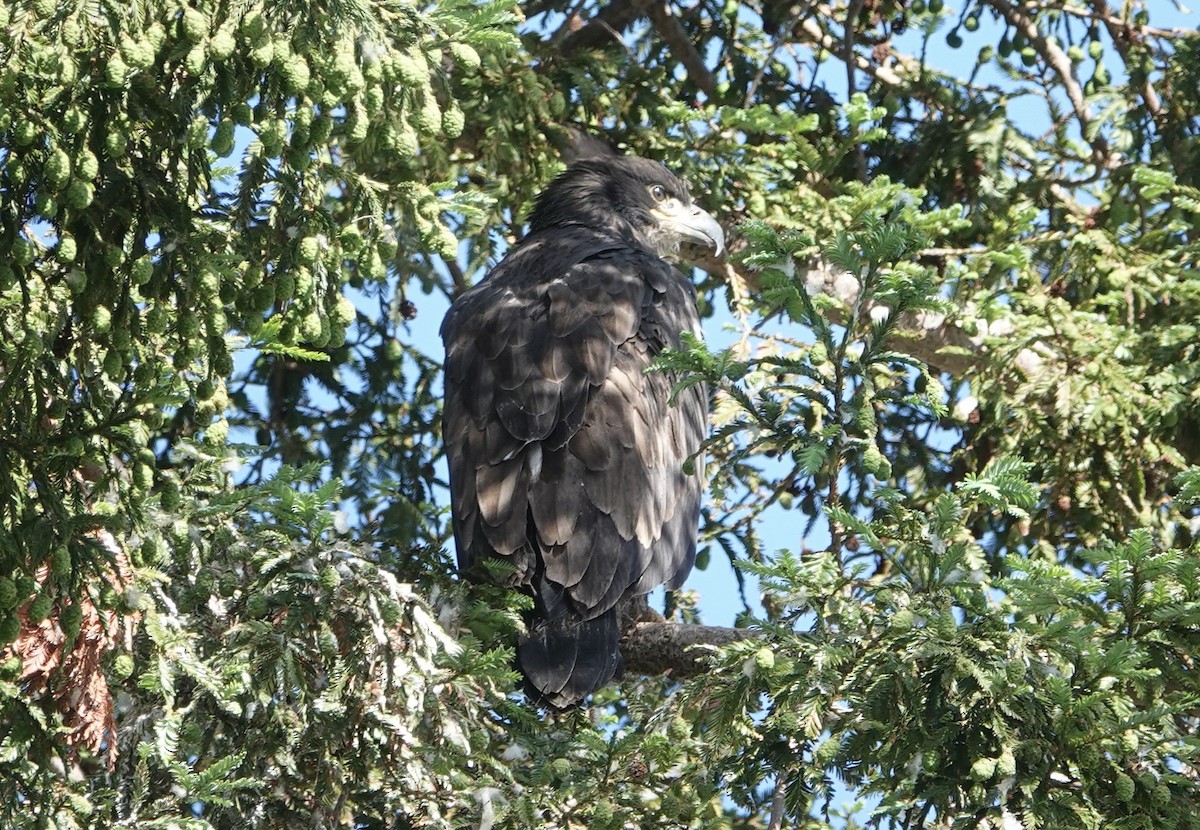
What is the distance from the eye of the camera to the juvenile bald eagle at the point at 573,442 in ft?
14.5

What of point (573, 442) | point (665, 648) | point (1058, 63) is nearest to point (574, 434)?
point (573, 442)

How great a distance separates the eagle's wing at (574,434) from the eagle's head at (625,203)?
0.89 meters

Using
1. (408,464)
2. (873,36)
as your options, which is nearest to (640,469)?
(408,464)

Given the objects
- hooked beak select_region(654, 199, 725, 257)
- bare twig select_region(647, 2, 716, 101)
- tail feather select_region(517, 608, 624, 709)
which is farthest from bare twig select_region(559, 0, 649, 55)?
tail feather select_region(517, 608, 624, 709)

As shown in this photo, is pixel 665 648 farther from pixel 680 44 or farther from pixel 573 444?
pixel 680 44

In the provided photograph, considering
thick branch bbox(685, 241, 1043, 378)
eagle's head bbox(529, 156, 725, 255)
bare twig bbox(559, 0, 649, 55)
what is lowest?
thick branch bbox(685, 241, 1043, 378)

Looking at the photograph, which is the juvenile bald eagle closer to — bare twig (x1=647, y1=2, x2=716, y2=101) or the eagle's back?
the eagle's back

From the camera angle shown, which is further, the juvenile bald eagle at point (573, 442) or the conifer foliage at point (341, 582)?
the juvenile bald eagle at point (573, 442)

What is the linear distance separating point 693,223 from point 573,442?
73.2 inches

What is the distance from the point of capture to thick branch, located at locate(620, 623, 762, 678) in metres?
4.52

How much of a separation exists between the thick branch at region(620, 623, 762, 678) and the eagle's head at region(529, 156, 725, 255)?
217 centimetres

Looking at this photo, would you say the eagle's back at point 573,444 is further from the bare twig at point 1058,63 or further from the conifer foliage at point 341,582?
the bare twig at point 1058,63

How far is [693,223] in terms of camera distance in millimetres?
6246

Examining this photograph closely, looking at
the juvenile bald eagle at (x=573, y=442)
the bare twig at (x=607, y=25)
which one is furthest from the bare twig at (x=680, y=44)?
the juvenile bald eagle at (x=573, y=442)
